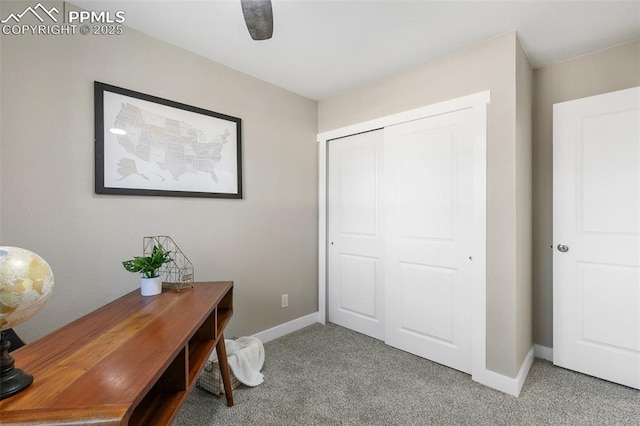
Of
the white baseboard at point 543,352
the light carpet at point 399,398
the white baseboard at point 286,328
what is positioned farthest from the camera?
the white baseboard at point 286,328

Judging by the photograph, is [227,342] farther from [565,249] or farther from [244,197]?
[565,249]

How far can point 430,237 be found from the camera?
235 centimetres

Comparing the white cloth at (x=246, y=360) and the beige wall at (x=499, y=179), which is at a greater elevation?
the beige wall at (x=499, y=179)

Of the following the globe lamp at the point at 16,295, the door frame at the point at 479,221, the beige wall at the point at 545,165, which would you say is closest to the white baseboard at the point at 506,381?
the door frame at the point at 479,221

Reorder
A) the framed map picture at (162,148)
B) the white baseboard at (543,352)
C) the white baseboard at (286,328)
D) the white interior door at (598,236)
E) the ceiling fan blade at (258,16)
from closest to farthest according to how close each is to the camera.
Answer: the ceiling fan blade at (258,16)
the framed map picture at (162,148)
the white interior door at (598,236)
the white baseboard at (543,352)
the white baseboard at (286,328)

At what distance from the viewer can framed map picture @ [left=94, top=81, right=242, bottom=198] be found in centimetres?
183

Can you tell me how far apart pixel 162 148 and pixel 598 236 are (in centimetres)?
305

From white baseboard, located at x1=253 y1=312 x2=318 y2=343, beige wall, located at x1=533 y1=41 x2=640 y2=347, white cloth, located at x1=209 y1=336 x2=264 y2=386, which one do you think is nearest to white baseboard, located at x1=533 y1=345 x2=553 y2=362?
beige wall, located at x1=533 y1=41 x2=640 y2=347

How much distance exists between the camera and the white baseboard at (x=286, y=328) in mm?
2665

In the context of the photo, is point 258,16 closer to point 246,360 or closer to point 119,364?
point 119,364

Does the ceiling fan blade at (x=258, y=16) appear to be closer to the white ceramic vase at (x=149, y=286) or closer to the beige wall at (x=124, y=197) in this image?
the beige wall at (x=124, y=197)

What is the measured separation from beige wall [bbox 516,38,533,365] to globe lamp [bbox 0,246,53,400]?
90.4 inches

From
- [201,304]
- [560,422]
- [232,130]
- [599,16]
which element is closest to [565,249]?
[560,422]

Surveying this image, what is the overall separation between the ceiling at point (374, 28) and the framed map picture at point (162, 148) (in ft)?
1.55
